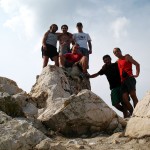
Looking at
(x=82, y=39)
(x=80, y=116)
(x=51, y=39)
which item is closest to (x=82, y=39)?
(x=82, y=39)

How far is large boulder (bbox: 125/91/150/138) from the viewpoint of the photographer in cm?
764

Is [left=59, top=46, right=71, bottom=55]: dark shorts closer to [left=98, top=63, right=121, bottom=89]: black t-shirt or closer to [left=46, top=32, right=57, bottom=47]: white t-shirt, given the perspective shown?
[left=46, top=32, right=57, bottom=47]: white t-shirt

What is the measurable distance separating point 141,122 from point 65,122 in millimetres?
2125

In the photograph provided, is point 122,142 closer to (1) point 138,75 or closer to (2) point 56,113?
(2) point 56,113

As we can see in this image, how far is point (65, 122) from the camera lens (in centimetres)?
898

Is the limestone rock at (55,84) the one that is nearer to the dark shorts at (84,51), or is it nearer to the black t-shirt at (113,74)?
the dark shorts at (84,51)

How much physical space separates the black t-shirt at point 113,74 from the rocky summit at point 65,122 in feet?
5.48

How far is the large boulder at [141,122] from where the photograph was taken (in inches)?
301

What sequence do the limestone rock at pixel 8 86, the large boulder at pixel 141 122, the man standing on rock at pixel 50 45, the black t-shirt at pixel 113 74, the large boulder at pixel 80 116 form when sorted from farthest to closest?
the man standing on rock at pixel 50 45 → the limestone rock at pixel 8 86 → the black t-shirt at pixel 113 74 → the large boulder at pixel 80 116 → the large boulder at pixel 141 122

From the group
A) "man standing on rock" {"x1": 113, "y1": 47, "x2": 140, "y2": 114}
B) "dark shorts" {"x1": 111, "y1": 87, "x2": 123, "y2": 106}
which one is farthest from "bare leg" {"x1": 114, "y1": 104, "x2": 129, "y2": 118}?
"man standing on rock" {"x1": 113, "y1": 47, "x2": 140, "y2": 114}

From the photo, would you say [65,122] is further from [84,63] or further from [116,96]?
[84,63]

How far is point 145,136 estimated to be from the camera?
295 inches

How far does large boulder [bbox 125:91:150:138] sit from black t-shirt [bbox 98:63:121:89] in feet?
10.8

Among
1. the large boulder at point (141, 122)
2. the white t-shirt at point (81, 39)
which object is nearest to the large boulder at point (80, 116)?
the large boulder at point (141, 122)
